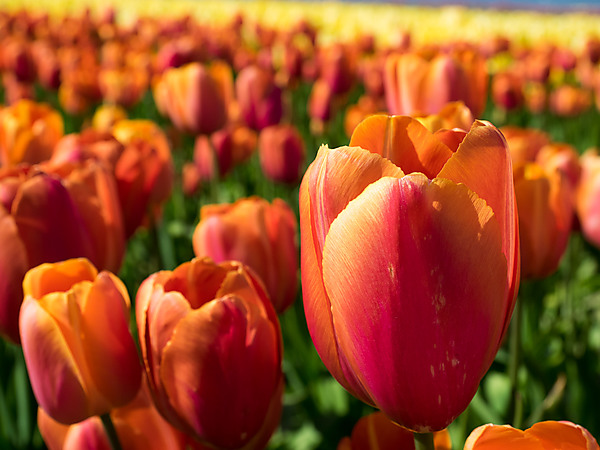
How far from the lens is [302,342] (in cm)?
132

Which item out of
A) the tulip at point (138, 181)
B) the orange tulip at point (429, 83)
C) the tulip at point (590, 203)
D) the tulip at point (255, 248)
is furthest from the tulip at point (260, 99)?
the tulip at point (255, 248)

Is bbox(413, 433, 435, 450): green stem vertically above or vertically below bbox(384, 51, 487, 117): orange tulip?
below

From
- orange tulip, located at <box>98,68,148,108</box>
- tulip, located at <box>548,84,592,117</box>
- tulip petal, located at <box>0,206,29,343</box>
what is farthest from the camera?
tulip, located at <box>548,84,592,117</box>

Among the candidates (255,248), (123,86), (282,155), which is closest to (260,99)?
(282,155)

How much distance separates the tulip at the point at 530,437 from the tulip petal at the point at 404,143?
0.17 metres

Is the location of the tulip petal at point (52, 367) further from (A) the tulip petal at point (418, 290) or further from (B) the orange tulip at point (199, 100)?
(B) the orange tulip at point (199, 100)

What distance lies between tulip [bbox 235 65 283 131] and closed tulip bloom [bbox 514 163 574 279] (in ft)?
4.35

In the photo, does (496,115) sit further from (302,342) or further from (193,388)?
(193,388)

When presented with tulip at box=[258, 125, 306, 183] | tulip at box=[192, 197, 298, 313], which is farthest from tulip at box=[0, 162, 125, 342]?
tulip at box=[258, 125, 306, 183]

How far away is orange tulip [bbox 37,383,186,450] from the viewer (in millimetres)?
597

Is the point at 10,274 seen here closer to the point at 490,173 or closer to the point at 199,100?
the point at 490,173

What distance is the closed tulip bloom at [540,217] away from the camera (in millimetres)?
849

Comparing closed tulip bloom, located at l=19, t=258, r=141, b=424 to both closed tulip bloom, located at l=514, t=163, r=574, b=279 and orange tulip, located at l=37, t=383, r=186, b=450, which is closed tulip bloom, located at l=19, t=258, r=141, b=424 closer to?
orange tulip, located at l=37, t=383, r=186, b=450

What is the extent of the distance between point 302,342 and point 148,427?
0.74 m
